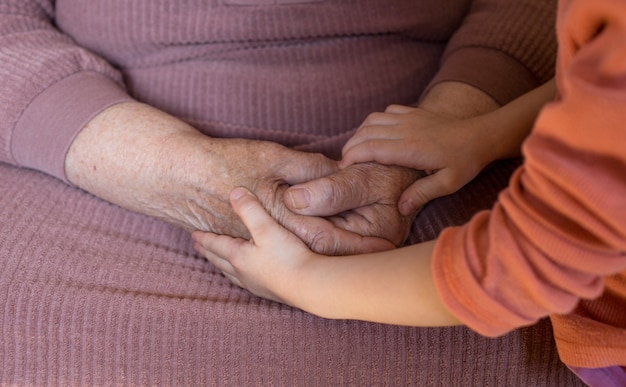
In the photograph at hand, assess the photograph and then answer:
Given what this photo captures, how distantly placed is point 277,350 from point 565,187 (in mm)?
437

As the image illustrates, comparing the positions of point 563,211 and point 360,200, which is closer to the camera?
point 563,211

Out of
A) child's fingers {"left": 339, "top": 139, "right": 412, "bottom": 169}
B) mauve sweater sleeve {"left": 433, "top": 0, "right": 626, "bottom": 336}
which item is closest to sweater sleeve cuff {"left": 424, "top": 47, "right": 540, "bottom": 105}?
child's fingers {"left": 339, "top": 139, "right": 412, "bottom": 169}

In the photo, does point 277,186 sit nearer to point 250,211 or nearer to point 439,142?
point 250,211

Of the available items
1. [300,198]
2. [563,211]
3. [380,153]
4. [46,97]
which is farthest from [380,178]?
[46,97]

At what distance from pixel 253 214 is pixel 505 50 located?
571 millimetres

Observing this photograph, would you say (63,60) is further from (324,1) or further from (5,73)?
(324,1)

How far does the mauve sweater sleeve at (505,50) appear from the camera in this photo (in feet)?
3.62

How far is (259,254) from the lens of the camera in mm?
835

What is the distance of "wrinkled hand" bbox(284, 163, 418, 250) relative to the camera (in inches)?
34.4

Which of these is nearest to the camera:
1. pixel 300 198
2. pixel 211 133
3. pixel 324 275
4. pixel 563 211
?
pixel 563 211

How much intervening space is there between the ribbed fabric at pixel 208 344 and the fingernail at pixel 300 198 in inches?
5.4

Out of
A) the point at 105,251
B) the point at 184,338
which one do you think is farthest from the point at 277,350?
the point at 105,251

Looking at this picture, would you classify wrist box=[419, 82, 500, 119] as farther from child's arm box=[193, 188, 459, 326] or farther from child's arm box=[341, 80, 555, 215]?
child's arm box=[193, 188, 459, 326]

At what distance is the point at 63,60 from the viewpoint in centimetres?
105
